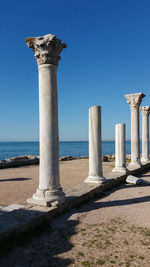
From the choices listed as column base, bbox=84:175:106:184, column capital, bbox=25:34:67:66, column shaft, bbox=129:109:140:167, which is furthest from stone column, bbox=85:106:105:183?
column shaft, bbox=129:109:140:167

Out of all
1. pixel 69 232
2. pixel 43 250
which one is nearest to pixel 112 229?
pixel 69 232

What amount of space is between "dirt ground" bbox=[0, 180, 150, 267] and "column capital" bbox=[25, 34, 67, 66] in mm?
4516

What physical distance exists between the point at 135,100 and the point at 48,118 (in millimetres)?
9149

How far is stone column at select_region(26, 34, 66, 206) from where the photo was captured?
20.5ft

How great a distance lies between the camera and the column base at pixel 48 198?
605 centimetres

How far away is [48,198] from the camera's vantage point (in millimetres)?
6082

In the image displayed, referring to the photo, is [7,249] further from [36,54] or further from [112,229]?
[36,54]

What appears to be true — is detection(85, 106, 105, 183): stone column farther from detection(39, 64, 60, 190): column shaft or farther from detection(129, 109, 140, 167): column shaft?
detection(129, 109, 140, 167): column shaft

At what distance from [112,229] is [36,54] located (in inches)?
206

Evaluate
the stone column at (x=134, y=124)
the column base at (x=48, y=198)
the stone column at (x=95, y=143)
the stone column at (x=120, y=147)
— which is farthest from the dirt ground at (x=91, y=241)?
the stone column at (x=134, y=124)

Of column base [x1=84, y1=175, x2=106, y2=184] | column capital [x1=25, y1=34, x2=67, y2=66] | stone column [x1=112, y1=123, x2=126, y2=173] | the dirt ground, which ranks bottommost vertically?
the dirt ground

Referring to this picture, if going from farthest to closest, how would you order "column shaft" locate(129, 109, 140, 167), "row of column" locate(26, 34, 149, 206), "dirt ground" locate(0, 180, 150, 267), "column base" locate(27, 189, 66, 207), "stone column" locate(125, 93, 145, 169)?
"column shaft" locate(129, 109, 140, 167) → "stone column" locate(125, 93, 145, 169) → "row of column" locate(26, 34, 149, 206) → "column base" locate(27, 189, 66, 207) → "dirt ground" locate(0, 180, 150, 267)

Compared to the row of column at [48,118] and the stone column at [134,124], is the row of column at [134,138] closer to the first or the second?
the stone column at [134,124]

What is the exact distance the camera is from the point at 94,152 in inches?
354
